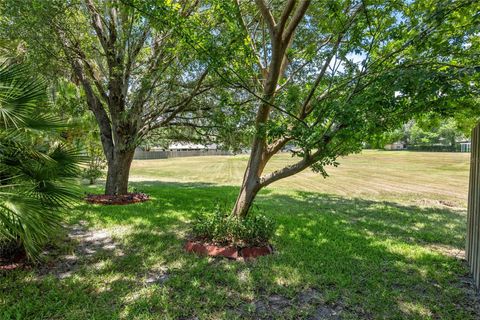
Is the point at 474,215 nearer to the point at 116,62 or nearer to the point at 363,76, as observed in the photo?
the point at 363,76

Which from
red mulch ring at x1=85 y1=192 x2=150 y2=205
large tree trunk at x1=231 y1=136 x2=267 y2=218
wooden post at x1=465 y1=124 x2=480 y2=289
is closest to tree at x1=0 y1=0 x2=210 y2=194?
red mulch ring at x1=85 y1=192 x2=150 y2=205

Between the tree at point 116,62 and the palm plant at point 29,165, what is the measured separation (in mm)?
2938

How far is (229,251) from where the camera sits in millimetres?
4336

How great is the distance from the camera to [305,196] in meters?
11.4

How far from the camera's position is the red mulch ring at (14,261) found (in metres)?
3.81

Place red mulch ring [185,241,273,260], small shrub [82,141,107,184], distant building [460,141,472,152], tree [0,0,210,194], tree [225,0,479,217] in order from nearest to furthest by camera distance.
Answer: tree [225,0,479,217] → red mulch ring [185,241,273,260] → tree [0,0,210,194] → small shrub [82,141,107,184] → distant building [460,141,472,152]

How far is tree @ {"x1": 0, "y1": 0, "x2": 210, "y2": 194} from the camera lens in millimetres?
6285

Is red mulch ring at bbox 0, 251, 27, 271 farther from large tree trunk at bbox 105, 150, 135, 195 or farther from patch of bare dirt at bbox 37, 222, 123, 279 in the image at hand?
large tree trunk at bbox 105, 150, 135, 195

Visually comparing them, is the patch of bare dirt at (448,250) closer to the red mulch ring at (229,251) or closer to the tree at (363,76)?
the tree at (363,76)

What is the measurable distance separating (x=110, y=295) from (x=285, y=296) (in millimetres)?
1896

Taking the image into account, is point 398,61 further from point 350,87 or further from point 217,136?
point 217,136

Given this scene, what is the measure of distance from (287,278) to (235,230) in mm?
1141

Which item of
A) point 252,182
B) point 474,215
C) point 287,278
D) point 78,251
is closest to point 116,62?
point 78,251

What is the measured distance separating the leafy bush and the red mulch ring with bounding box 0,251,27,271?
2400 mm
